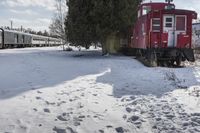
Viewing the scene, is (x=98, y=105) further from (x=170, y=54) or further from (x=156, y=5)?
(x=156, y=5)

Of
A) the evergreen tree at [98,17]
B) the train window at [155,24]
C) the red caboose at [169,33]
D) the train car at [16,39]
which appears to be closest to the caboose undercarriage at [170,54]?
the red caboose at [169,33]

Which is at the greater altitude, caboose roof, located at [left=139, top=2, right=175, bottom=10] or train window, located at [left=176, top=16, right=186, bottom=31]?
caboose roof, located at [left=139, top=2, right=175, bottom=10]

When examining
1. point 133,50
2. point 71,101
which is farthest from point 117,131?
point 133,50

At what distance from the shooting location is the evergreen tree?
23781mm

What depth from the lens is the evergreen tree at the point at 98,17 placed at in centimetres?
2378

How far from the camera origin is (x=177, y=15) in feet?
64.3

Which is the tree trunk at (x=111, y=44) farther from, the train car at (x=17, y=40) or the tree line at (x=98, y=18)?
the train car at (x=17, y=40)

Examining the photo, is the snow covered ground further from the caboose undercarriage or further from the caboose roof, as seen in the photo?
the caboose roof

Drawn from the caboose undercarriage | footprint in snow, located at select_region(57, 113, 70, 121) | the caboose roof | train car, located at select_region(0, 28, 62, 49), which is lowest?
footprint in snow, located at select_region(57, 113, 70, 121)

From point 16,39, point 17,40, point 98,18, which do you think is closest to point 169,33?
point 98,18

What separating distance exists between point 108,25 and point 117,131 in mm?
18476

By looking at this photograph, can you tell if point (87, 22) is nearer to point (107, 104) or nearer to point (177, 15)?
point (177, 15)

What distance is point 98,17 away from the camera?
949 inches

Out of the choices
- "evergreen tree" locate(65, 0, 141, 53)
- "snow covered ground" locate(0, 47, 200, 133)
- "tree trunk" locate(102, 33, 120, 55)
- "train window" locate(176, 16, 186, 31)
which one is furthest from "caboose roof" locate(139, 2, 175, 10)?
"snow covered ground" locate(0, 47, 200, 133)
